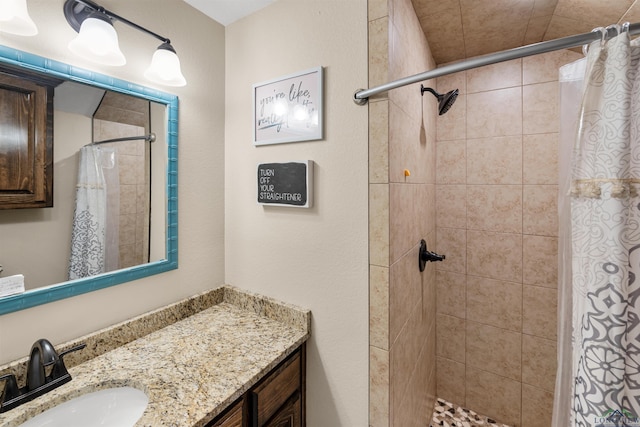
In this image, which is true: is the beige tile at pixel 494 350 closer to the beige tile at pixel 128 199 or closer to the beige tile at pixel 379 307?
the beige tile at pixel 379 307

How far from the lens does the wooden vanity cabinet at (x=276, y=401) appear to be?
0.89 m

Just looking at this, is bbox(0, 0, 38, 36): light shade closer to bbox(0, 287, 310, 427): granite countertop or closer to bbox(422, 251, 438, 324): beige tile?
bbox(0, 287, 310, 427): granite countertop

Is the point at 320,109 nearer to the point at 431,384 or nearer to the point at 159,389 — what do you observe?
the point at 159,389

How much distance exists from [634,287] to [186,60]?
1.74 metres

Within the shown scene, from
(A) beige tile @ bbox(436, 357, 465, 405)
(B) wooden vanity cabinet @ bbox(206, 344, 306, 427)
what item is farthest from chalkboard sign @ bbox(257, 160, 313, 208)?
(A) beige tile @ bbox(436, 357, 465, 405)

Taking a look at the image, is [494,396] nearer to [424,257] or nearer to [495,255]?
[495,255]

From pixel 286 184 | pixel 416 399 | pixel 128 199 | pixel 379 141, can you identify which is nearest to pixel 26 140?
pixel 128 199

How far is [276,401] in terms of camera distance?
1.05 meters

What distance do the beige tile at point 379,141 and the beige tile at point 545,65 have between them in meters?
1.26

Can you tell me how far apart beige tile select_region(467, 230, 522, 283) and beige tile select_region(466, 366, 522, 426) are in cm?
66

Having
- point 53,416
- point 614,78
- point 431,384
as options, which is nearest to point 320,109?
point 614,78

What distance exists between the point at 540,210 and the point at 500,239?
0.27 m

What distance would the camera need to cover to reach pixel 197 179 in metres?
1.38

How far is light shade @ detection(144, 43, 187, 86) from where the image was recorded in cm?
112
